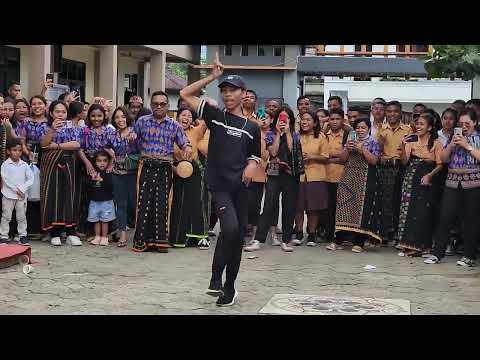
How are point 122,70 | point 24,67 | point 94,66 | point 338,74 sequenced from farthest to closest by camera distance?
point 338,74
point 122,70
point 94,66
point 24,67

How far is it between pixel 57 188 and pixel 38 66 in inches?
397

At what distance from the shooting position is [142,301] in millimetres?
5992

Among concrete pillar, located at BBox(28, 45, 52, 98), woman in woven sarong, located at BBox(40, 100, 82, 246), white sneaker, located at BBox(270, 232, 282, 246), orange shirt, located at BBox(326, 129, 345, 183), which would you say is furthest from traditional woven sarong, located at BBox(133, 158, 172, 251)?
concrete pillar, located at BBox(28, 45, 52, 98)

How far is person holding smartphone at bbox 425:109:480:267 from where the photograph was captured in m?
8.06

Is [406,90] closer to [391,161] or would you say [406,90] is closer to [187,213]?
[391,161]

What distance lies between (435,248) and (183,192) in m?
3.17

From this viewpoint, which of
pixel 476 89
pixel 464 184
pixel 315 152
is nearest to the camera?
pixel 464 184

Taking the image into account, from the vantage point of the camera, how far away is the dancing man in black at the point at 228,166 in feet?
19.6

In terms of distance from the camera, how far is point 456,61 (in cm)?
884

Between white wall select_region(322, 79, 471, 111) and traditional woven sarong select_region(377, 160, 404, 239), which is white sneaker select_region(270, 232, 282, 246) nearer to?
traditional woven sarong select_region(377, 160, 404, 239)

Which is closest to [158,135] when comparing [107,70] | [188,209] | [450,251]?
[188,209]

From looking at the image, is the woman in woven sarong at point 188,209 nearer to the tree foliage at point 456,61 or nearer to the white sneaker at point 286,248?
the white sneaker at point 286,248
